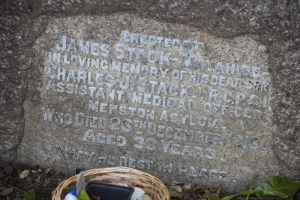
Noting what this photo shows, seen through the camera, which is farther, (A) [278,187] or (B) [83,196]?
(A) [278,187]

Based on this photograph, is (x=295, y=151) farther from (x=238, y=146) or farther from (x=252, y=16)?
(x=252, y=16)

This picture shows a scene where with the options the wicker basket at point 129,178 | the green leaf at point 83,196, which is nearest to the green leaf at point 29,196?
the wicker basket at point 129,178

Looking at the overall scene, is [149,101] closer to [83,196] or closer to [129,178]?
[129,178]

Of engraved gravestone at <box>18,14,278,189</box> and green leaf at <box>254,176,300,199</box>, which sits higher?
engraved gravestone at <box>18,14,278,189</box>

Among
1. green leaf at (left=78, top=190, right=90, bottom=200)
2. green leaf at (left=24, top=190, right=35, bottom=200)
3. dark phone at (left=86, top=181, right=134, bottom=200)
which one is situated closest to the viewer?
green leaf at (left=78, top=190, right=90, bottom=200)

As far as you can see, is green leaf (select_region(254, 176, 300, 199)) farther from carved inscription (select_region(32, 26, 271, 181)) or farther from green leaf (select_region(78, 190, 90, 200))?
green leaf (select_region(78, 190, 90, 200))

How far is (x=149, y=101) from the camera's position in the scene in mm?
2512

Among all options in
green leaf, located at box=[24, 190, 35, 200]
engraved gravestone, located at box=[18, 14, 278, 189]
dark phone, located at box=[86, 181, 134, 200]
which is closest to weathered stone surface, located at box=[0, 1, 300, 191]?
engraved gravestone, located at box=[18, 14, 278, 189]

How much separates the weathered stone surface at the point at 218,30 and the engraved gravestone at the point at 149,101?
34 mm

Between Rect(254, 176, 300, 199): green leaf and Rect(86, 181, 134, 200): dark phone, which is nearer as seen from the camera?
Rect(86, 181, 134, 200): dark phone

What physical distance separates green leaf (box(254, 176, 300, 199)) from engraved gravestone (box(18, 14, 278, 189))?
8 centimetres

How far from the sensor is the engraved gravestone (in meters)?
2.41

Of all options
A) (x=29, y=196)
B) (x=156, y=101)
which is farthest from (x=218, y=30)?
(x=29, y=196)

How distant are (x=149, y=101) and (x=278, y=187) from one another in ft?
2.34
